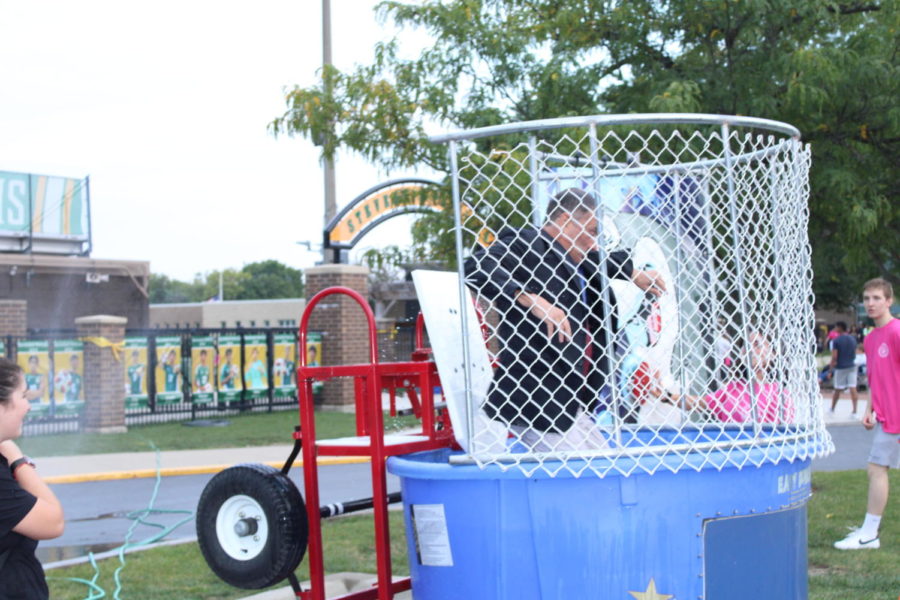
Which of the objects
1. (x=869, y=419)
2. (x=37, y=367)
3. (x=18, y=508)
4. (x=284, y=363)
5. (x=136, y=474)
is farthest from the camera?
(x=284, y=363)

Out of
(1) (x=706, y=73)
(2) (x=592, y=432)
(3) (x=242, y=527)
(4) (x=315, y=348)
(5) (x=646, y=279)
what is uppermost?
(1) (x=706, y=73)

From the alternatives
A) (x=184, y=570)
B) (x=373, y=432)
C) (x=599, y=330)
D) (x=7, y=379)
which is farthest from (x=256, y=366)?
(x=7, y=379)

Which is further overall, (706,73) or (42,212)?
(42,212)

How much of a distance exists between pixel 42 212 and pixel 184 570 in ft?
86.4

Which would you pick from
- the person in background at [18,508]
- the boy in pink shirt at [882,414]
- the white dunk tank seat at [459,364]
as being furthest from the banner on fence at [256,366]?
the person in background at [18,508]

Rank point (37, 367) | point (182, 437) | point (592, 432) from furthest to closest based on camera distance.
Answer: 1. point (37, 367)
2. point (182, 437)
3. point (592, 432)

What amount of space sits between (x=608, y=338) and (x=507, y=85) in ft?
19.3

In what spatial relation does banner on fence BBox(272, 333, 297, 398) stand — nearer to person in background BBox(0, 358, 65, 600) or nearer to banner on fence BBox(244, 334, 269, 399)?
banner on fence BBox(244, 334, 269, 399)

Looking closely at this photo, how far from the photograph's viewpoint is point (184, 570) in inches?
277

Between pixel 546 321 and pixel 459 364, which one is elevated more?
pixel 546 321

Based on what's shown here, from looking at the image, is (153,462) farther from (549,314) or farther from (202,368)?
(549,314)

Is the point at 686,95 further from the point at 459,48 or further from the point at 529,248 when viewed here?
the point at 529,248

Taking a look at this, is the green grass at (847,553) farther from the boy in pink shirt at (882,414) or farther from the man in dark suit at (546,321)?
the man in dark suit at (546,321)

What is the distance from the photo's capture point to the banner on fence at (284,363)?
2092 cm
